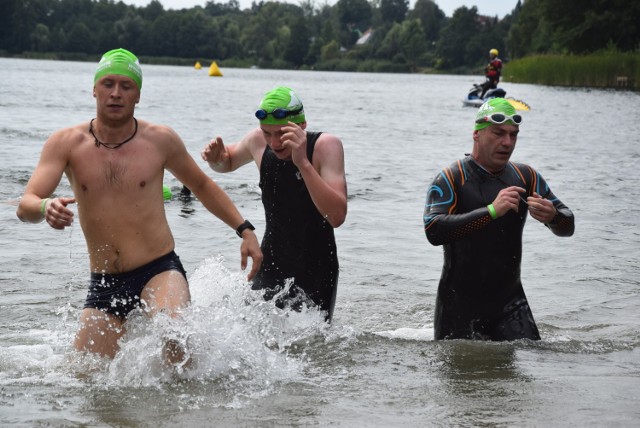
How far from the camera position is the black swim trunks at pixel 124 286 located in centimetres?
540

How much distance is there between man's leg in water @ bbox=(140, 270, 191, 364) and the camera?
17.3 feet

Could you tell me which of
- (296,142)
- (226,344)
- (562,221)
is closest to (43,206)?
(226,344)

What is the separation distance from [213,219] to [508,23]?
575 ft

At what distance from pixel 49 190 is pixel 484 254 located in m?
2.64

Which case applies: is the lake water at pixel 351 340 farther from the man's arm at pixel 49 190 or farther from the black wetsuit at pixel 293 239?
the man's arm at pixel 49 190

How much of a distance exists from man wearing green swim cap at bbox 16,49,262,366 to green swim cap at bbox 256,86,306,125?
0.80 m

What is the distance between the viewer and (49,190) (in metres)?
5.20

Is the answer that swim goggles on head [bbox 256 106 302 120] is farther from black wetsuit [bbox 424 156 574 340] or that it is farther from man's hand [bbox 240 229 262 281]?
black wetsuit [bbox 424 156 574 340]

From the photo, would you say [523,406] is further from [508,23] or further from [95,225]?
[508,23]

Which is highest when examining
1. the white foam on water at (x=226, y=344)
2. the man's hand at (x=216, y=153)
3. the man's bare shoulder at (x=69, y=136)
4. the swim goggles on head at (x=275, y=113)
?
the swim goggles on head at (x=275, y=113)

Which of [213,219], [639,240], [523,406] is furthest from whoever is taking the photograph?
[213,219]

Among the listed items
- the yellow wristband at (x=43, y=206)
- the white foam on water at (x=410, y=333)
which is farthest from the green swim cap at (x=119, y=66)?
the white foam on water at (x=410, y=333)

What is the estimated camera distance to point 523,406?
5336 mm

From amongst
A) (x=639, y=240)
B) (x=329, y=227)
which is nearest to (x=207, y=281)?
(x=329, y=227)
